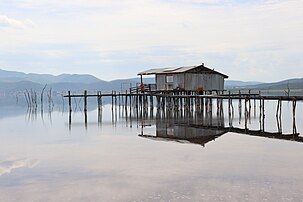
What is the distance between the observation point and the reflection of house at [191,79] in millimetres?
47312

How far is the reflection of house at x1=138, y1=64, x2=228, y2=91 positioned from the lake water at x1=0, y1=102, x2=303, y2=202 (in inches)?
669

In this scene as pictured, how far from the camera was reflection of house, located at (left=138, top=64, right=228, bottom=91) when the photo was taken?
155ft

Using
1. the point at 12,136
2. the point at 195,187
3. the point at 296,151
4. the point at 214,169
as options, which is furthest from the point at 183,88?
the point at 195,187

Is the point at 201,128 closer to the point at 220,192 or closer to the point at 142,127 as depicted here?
the point at 142,127

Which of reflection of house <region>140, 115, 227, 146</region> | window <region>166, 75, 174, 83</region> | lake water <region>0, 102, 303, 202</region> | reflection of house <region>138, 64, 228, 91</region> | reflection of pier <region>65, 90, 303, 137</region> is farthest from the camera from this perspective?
window <region>166, 75, 174, 83</region>

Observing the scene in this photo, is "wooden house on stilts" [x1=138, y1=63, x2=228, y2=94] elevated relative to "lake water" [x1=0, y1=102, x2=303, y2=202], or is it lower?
elevated

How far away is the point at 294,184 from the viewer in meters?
15.6

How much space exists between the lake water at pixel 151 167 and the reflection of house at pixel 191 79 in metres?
17.0

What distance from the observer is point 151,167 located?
19016 mm

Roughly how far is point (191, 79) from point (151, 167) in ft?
95.3

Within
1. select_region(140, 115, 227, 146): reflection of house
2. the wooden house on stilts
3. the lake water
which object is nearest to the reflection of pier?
the wooden house on stilts

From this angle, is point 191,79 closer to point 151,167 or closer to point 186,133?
point 186,133

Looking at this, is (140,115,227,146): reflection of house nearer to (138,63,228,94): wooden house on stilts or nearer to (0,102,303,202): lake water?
(0,102,303,202): lake water

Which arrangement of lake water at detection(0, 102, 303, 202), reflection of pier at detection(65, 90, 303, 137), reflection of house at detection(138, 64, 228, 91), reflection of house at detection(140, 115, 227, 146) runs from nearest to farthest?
lake water at detection(0, 102, 303, 202)
reflection of house at detection(140, 115, 227, 146)
reflection of pier at detection(65, 90, 303, 137)
reflection of house at detection(138, 64, 228, 91)
